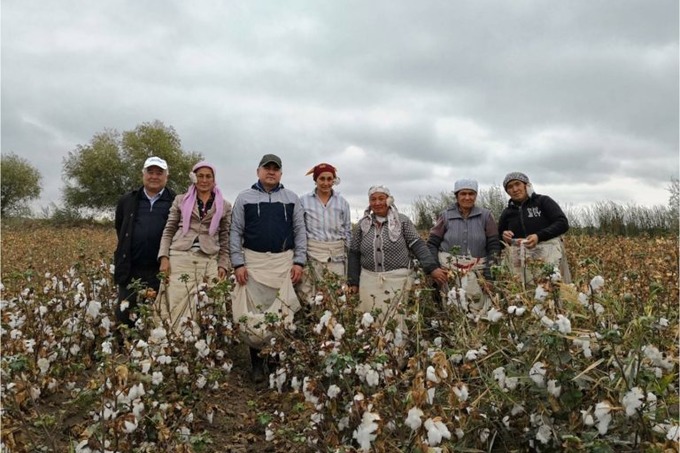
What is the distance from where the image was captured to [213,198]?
5.07 m

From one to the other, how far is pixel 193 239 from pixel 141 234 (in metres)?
0.54

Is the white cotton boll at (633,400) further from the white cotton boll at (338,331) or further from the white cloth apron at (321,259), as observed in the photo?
the white cloth apron at (321,259)

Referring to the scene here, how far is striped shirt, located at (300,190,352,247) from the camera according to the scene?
5.25 metres

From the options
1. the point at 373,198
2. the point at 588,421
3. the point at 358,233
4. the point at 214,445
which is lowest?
the point at 214,445

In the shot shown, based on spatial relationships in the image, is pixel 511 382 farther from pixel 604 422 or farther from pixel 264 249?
pixel 264 249

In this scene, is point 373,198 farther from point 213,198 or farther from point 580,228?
point 580,228

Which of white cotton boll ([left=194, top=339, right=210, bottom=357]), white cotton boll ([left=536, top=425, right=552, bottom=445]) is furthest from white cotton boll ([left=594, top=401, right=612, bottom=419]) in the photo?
white cotton boll ([left=194, top=339, right=210, bottom=357])

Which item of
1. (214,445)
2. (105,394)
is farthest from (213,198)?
(105,394)

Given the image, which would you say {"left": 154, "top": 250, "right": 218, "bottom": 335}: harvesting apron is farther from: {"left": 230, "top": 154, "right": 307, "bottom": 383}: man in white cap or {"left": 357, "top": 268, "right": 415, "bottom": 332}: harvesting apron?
{"left": 357, "top": 268, "right": 415, "bottom": 332}: harvesting apron

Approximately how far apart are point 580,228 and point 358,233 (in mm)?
11053

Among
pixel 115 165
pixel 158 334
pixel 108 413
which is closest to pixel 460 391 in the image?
pixel 108 413

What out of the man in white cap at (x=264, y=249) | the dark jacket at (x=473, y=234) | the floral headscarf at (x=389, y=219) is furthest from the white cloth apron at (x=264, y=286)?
the dark jacket at (x=473, y=234)

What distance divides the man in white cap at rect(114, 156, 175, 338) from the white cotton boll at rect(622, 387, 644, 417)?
3.93m

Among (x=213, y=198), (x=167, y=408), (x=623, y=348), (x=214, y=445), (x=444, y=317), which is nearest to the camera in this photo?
(x=623, y=348)
